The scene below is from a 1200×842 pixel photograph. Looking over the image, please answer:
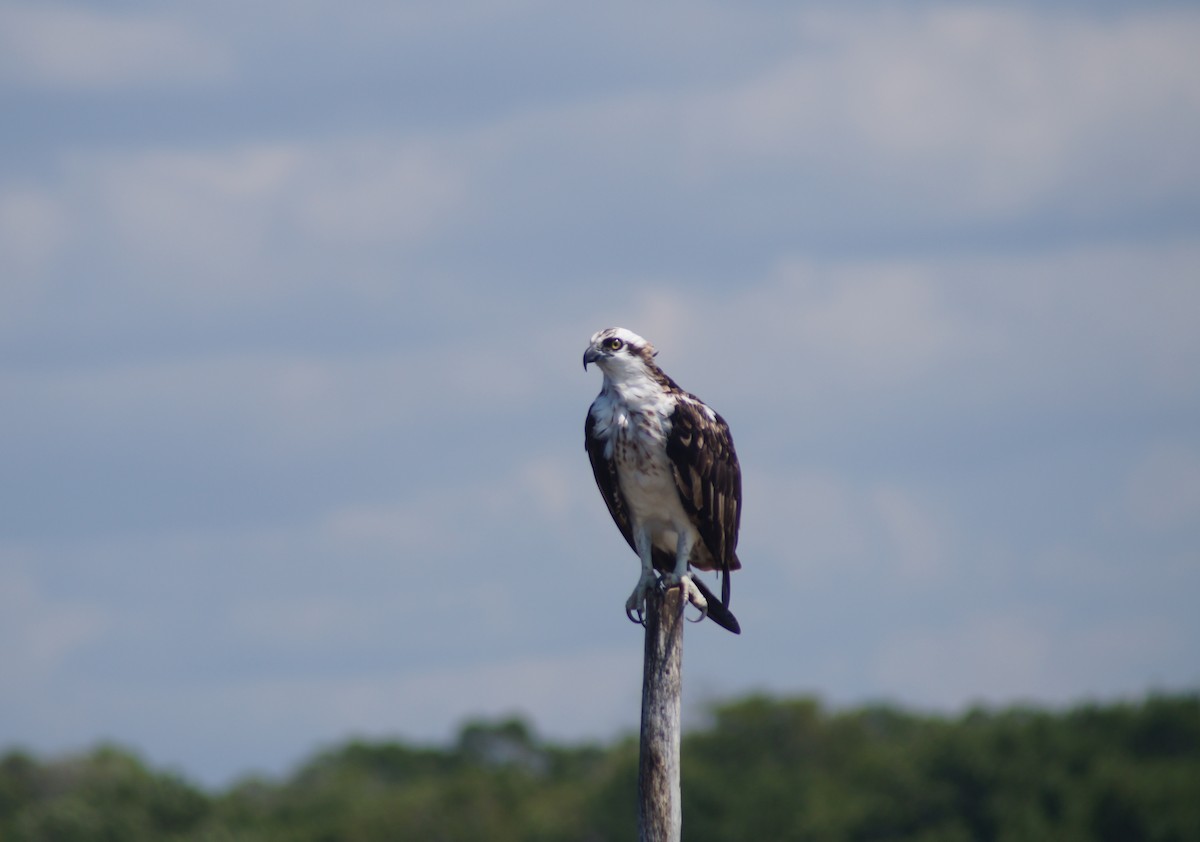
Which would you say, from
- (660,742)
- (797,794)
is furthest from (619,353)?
(797,794)

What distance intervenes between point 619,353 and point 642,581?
4.57 feet

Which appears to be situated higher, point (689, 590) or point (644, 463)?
point (644, 463)

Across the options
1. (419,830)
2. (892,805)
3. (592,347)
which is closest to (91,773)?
(419,830)

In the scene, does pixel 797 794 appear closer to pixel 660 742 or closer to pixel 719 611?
pixel 719 611

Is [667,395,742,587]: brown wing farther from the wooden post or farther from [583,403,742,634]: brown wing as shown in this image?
the wooden post

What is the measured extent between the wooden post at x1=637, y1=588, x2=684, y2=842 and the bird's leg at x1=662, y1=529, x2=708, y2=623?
64cm

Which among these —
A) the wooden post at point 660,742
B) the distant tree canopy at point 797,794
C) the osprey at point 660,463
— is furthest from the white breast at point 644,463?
the distant tree canopy at point 797,794

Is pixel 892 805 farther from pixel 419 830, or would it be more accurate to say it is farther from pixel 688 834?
pixel 419 830

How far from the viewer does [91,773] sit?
76.3 metres

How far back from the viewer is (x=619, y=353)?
1309cm

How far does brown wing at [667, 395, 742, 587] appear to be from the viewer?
1316cm

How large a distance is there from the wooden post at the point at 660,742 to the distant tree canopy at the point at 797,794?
4187 cm

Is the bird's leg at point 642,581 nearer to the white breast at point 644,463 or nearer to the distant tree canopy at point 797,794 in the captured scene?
the white breast at point 644,463

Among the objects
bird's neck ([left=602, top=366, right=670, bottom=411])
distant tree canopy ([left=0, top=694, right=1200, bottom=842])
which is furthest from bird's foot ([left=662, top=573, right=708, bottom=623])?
distant tree canopy ([left=0, top=694, right=1200, bottom=842])
